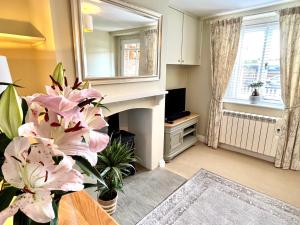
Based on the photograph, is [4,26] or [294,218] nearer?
[4,26]

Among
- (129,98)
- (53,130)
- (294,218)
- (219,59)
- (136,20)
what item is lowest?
(294,218)

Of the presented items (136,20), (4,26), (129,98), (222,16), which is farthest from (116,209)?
(222,16)

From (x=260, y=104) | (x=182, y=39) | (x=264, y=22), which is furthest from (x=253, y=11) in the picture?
(x=260, y=104)

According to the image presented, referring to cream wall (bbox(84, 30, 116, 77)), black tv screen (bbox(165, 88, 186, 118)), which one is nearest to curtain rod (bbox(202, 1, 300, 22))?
black tv screen (bbox(165, 88, 186, 118))

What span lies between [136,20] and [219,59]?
185 cm

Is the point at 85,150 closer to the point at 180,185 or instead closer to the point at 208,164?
the point at 180,185

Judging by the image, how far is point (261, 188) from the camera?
2.38 m

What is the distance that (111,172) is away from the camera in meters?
1.75

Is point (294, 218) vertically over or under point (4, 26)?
under

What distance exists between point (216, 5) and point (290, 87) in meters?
1.66

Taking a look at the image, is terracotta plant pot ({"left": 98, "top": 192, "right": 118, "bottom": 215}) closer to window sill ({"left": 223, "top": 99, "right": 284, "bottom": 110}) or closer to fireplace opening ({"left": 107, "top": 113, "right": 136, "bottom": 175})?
fireplace opening ({"left": 107, "top": 113, "right": 136, "bottom": 175})

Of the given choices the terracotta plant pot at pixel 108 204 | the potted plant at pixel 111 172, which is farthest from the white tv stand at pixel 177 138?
the terracotta plant pot at pixel 108 204

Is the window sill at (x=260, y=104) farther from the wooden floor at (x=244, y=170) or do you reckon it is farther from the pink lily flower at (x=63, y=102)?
the pink lily flower at (x=63, y=102)

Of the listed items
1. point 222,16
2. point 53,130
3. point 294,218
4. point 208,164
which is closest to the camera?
point 53,130
